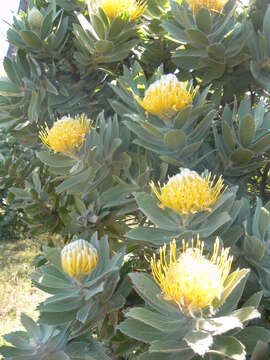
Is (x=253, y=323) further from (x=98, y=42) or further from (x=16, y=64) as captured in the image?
(x=16, y=64)

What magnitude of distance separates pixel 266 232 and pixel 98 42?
673mm

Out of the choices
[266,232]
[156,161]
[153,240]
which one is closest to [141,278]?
[153,240]

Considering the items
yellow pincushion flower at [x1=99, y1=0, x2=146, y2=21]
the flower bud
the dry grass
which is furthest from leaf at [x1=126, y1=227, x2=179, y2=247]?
the dry grass

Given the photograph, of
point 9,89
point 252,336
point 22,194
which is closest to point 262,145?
point 252,336

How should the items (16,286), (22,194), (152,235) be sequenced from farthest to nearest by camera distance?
(16,286) → (22,194) → (152,235)

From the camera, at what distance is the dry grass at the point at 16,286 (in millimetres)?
3729

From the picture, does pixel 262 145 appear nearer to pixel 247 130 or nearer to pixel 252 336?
pixel 247 130

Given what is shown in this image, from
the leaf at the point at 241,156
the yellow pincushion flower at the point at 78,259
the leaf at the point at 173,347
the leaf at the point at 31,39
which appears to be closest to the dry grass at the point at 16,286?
the leaf at the point at 31,39

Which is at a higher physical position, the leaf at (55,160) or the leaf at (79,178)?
the leaf at (55,160)

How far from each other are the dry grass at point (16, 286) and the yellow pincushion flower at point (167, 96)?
2555 mm

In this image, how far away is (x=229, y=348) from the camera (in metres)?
0.73

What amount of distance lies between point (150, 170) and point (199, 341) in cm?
50

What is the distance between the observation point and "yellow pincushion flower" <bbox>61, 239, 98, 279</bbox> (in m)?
0.93

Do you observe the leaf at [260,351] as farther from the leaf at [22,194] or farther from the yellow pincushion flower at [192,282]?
the leaf at [22,194]
